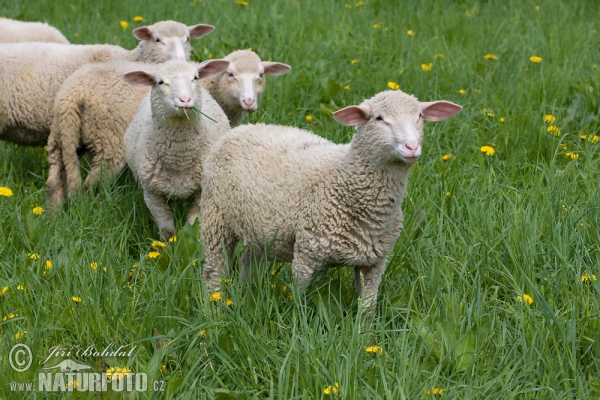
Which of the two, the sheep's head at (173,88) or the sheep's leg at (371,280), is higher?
the sheep's head at (173,88)

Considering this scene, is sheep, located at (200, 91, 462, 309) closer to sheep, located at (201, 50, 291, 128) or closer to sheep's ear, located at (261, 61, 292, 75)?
sheep, located at (201, 50, 291, 128)

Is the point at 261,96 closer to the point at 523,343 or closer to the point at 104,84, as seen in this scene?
the point at 104,84

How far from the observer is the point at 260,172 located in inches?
144

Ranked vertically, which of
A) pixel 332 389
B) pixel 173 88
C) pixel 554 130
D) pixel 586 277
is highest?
pixel 173 88

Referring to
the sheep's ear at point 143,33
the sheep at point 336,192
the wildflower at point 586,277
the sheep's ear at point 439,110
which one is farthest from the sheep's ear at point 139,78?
the wildflower at point 586,277

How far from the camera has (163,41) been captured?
5.93 metres

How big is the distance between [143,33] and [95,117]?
1.11 meters

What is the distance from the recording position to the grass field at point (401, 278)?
2.88 meters

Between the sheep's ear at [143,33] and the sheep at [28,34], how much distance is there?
110cm

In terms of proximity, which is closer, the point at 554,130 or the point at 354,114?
the point at 354,114

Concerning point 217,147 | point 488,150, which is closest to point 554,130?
point 488,150

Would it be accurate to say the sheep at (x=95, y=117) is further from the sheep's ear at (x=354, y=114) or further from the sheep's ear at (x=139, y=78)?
the sheep's ear at (x=354, y=114)

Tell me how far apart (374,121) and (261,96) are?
2.42 m

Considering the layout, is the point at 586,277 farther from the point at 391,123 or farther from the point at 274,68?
the point at 274,68
